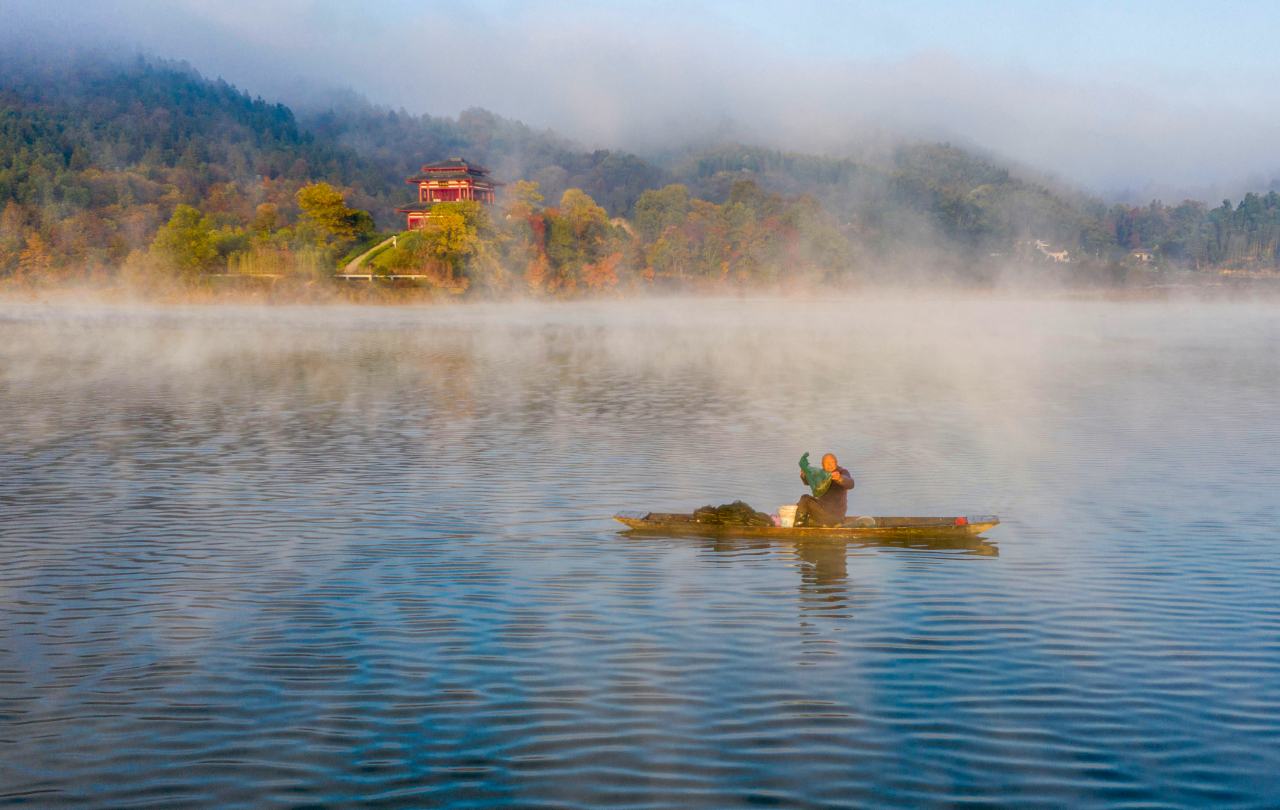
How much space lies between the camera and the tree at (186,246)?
14325cm

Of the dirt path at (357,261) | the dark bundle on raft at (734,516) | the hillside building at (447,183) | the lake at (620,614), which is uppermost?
the hillside building at (447,183)

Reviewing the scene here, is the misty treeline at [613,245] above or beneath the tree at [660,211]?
beneath

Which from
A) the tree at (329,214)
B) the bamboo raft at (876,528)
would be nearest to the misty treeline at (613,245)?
the tree at (329,214)

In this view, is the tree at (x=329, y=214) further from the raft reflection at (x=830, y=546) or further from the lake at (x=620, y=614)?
the raft reflection at (x=830, y=546)

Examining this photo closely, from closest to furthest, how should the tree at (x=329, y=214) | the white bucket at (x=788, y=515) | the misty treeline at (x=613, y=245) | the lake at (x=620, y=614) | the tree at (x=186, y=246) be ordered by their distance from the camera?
the lake at (x=620, y=614) < the white bucket at (x=788, y=515) < the misty treeline at (x=613, y=245) < the tree at (x=186, y=246) < the tree at (x=329, y=214)

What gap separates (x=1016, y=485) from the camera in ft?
77.0

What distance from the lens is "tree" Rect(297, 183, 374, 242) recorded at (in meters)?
146

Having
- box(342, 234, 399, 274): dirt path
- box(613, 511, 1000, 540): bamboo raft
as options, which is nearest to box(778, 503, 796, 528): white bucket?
box(613, 511, 1000, 540): bamboo raft

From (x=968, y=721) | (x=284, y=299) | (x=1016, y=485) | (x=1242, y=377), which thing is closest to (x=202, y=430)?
(x=1016, y=485)

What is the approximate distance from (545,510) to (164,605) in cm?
811

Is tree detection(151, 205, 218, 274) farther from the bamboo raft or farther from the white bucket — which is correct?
the white bucket

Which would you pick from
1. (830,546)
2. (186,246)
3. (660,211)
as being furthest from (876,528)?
(660,211)

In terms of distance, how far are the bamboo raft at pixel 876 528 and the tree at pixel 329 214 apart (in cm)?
13850

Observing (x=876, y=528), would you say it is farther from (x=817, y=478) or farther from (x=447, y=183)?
(x=447, y=183)
